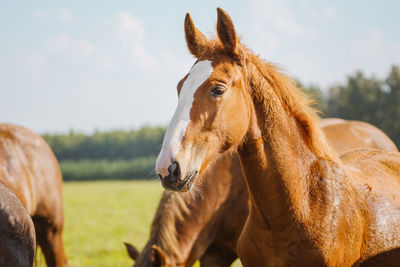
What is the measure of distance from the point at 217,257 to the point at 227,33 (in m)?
3.18

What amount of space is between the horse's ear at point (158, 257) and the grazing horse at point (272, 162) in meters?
1.03

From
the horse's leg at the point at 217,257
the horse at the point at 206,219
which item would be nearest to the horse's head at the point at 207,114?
the horse at the point at 206,219

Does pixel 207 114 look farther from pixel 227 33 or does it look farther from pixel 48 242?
pixel 48 242

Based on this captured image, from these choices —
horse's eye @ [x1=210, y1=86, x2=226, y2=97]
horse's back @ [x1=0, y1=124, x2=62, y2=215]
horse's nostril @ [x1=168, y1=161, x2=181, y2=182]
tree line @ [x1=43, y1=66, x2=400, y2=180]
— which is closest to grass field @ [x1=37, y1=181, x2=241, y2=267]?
horse's back @ [x1=0, y1=124, x2=62, y2=215]

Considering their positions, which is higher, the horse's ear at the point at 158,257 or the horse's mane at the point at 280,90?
the horse's mane at the point at 280,90

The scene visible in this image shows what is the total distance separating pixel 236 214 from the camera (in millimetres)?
4551

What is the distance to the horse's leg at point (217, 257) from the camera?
15.6 feet

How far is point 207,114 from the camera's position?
2.35 m

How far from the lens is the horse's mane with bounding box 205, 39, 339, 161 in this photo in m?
2.59

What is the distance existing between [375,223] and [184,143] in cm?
150

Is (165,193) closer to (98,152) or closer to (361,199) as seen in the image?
(361,199)

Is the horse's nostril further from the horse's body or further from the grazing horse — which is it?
the horse's body

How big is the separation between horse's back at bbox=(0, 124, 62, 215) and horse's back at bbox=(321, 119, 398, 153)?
3.74 meters

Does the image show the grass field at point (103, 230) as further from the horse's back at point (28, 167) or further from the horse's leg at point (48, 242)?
the horse's back at point (28, 167)
